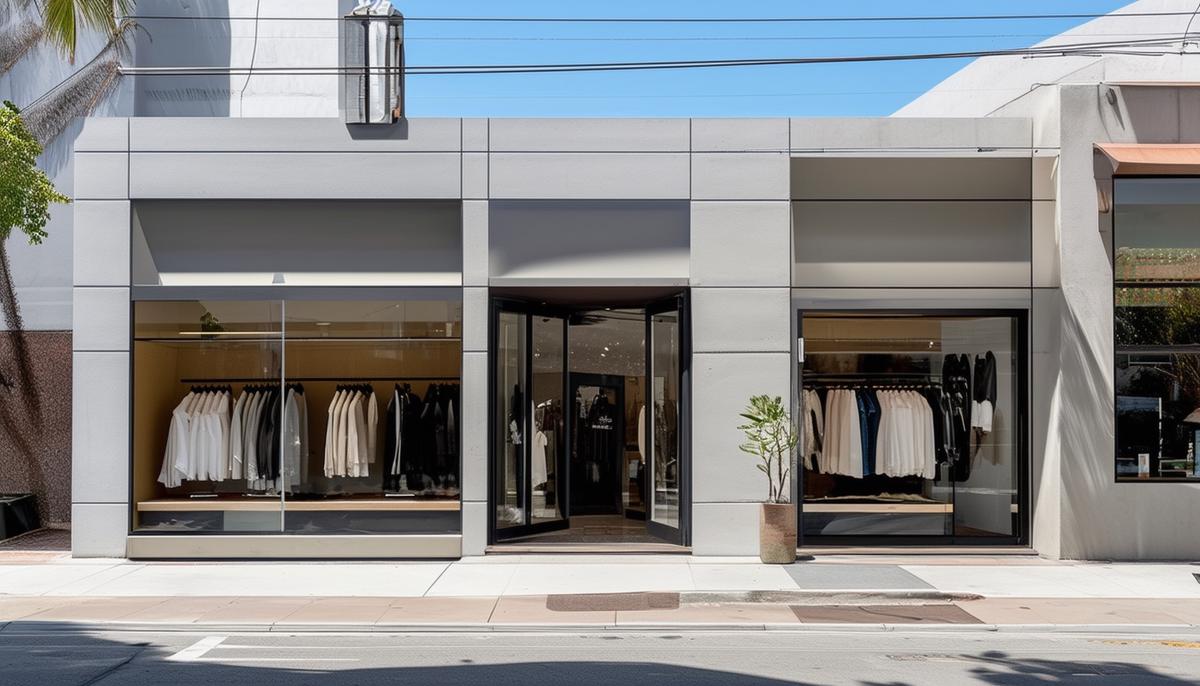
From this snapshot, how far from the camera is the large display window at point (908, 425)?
52.7 ft

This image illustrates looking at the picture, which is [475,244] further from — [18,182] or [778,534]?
[18,182]

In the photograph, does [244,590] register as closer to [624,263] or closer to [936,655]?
[624,263]

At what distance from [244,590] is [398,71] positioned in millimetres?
7144

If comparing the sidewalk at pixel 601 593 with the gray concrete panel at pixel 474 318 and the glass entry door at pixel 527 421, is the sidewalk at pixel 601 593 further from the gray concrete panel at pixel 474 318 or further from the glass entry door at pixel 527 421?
the gray concrete panel at pixel 474 318

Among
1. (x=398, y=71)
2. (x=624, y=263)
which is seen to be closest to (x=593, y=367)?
(x=624, y=263)

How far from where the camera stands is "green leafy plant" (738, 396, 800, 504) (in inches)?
574

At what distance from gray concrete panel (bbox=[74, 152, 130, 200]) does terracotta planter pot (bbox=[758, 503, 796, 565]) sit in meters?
9.56

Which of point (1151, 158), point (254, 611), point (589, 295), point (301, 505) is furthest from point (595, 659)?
point (1151, 158)

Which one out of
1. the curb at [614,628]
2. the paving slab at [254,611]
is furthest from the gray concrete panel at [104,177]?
the curb at [614,628]

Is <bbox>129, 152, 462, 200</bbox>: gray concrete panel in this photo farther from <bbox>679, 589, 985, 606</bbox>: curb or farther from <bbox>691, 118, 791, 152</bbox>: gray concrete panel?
<bbox>679, 589, 985, 606</bbox>: curb

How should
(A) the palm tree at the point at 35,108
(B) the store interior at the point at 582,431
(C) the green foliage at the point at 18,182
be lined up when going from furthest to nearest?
(A) the palm tree at the point at 35,108, (B) the store interior at the point at 582,431, (C) the green foliage at the point at 18,182

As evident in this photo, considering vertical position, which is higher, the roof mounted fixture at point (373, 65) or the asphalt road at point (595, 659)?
the roof mounted fixture at point (373, 65)

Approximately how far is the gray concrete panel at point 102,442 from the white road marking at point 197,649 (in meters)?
5.60

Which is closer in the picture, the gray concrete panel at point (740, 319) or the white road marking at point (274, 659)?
the white road marking at point (274, 659)
